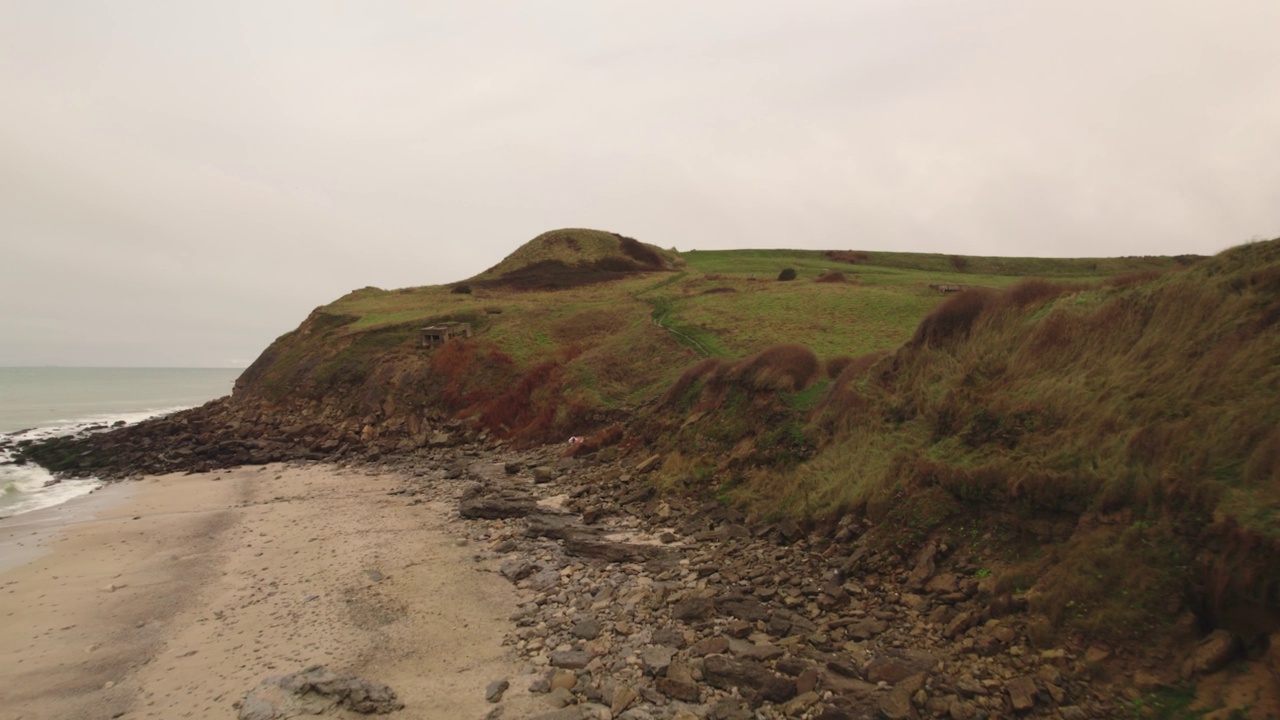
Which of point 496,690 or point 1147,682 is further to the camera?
point 496,690

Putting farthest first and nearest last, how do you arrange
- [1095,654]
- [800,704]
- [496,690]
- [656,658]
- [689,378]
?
[689,378] < [656,658] < [496,690] < [800,704] < [1095,654]

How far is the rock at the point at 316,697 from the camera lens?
8.77 metres

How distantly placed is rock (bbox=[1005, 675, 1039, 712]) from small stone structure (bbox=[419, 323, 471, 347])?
3584cm

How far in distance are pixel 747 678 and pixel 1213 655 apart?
5.00m

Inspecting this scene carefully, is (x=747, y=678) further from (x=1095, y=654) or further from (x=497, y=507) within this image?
(x=497, y=507)

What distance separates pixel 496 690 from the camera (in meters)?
8.91

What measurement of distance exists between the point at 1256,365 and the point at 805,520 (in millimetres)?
7453

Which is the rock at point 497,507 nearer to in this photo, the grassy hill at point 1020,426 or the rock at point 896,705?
the grassy hill at point 1020,426

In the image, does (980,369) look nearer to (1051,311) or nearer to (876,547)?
(1051,311)

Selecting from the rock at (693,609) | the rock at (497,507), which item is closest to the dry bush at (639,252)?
the rock at (497,507)

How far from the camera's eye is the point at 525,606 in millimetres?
11734

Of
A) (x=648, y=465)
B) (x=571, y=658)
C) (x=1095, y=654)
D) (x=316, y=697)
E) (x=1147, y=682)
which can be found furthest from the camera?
(x=648, y=465)

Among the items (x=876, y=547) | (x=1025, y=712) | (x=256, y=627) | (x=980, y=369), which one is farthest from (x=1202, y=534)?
(x=256, y=627)

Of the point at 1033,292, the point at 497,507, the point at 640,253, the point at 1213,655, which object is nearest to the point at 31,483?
the point at 497,507
